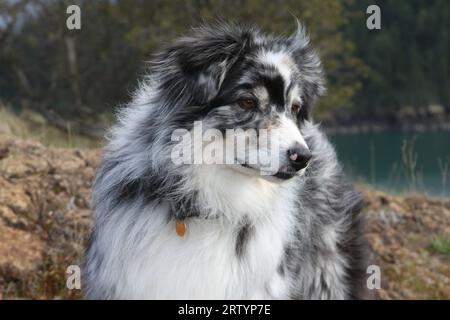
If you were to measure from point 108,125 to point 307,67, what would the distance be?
302 cm

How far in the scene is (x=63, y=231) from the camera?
568 cm

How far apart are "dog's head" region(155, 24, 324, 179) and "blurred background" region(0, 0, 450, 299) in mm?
712

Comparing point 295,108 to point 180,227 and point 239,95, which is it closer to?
point 239,95

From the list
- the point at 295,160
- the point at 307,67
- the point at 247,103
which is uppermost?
the point at 307,67

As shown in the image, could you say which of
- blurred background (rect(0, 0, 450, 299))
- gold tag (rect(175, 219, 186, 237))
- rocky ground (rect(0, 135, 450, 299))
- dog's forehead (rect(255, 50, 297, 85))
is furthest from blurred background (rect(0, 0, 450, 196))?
gold tag (rect(175, 219, 186, 237))

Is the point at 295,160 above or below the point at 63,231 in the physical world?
above

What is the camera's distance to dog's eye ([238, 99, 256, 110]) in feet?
12.5

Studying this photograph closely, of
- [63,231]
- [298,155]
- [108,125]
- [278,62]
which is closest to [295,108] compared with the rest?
[278,62]

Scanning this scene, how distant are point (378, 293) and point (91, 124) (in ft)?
39.6

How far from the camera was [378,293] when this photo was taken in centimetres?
546

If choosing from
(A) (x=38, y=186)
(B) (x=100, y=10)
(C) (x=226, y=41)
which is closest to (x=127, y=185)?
(C) (x=226, y=41)

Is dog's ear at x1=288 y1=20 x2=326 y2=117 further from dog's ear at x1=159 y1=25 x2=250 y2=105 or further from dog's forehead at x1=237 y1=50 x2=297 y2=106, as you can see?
dog's ear at x1=159 y1=25 x2=250 y2=105

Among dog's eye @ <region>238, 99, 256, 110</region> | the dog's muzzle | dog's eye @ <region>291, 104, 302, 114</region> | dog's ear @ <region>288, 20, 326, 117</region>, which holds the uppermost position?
dog's ear @ <region>288, 20, 326, 117</region>
